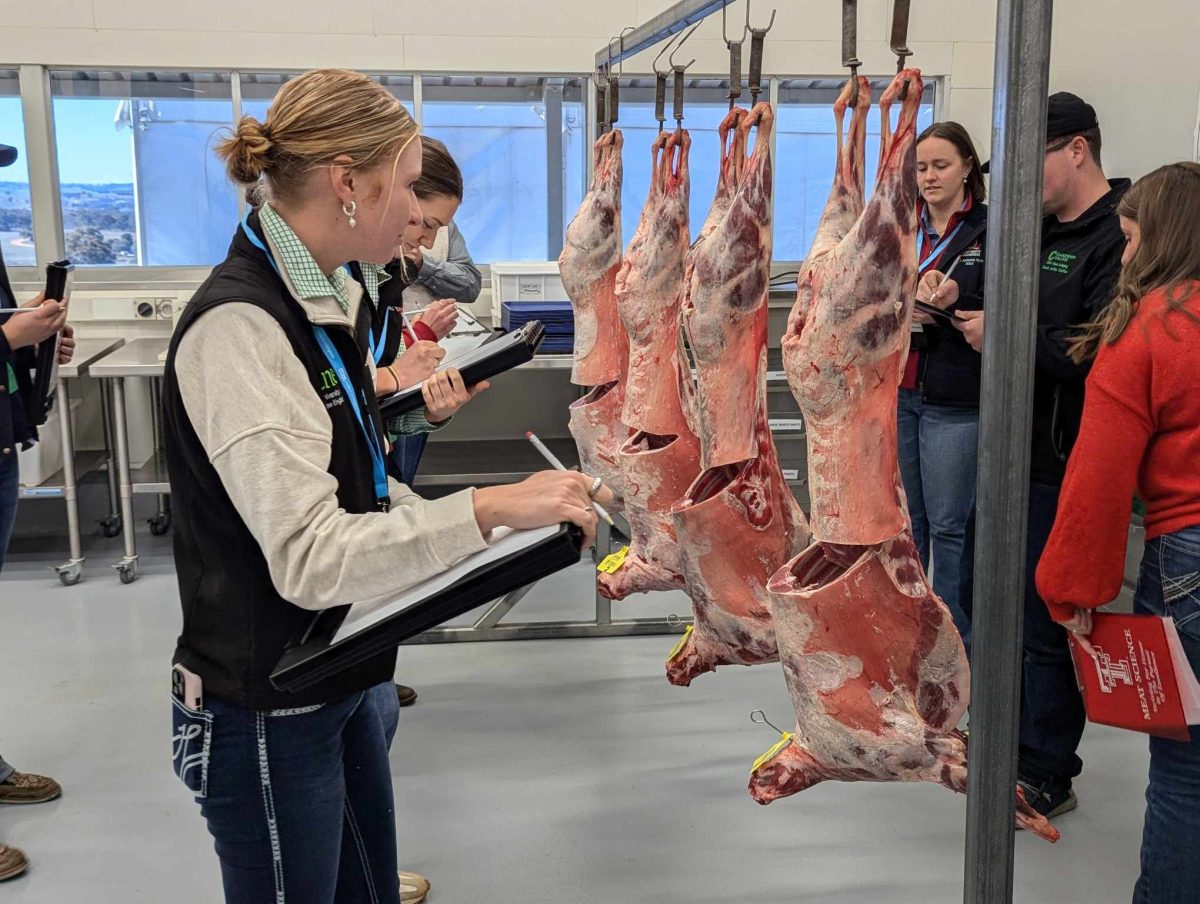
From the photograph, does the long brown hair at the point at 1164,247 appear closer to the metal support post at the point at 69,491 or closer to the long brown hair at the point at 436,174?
the long brown hair at the point at 436,174

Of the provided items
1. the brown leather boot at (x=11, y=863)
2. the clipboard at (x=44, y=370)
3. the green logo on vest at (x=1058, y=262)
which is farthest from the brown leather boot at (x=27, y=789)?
the green logo on vest at (x=1058, y=262)

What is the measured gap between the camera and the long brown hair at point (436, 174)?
8.18ft

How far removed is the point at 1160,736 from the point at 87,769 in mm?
2557

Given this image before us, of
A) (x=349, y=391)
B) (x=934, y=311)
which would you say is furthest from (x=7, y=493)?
(x=934, y=311)

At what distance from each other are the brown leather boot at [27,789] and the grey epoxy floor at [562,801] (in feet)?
0.14

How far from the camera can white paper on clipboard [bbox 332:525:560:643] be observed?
117 centimetres

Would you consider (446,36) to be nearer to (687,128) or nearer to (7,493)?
(687,128)

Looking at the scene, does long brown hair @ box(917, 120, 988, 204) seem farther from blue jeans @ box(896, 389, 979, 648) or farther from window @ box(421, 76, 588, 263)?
window @ box(421, 76, 588, 263)

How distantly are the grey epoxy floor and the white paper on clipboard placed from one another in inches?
56.0

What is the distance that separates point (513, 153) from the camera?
239 inches

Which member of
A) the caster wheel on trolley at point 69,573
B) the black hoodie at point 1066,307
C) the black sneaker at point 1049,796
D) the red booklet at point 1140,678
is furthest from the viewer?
the caster wheel on trolley at point 69,573

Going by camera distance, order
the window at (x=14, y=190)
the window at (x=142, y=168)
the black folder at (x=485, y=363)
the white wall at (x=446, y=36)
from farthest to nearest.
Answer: the window at (x=142, y=168) → the window at (x=14, y=190) → the white wall at (x=446, y=36) → the black folder at (x=485, y=363)

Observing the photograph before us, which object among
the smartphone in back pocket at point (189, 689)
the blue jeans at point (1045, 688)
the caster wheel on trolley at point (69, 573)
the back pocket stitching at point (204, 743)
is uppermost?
the smartphone in back pocket at point (189, 689)

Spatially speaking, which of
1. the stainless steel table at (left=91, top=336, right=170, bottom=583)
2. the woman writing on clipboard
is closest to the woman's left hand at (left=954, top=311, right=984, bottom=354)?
the woman writing on clipboard
